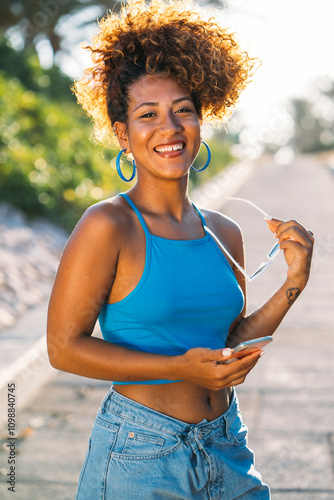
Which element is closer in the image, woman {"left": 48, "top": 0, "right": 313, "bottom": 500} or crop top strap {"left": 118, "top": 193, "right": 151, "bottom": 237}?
woman {"left": 48, "top": 0, "right": 313, "bottom": 500}

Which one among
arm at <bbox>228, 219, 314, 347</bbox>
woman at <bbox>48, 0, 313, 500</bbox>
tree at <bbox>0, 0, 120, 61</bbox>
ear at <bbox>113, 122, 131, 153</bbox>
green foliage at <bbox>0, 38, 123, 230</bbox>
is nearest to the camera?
woman at <bbox>48, 0, 313, 500</bbox>

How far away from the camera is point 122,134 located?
79.1 inches

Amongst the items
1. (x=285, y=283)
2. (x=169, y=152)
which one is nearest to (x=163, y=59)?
(x=169, y=152)

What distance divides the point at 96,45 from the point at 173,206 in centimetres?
53

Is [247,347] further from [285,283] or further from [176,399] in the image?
[285,283]

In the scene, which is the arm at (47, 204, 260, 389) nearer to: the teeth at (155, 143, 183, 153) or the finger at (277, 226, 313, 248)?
the teeth at (155, 143, 183, 153)

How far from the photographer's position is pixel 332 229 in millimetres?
10352

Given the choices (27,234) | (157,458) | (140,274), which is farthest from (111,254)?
(27,234)

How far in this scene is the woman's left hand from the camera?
1.88m

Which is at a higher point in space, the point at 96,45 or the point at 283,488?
the point at 96,45

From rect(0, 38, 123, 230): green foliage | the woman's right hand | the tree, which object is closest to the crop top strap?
the woman's right hand

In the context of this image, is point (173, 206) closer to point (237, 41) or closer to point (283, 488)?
point (237, 41)

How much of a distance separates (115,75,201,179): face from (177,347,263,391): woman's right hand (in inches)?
21.7

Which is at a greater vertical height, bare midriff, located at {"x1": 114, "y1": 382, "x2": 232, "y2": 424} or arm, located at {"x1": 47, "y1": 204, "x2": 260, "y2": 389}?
arm, located at {"x1": 47, "y1": 204, "x2": 260, "y2": 389}
